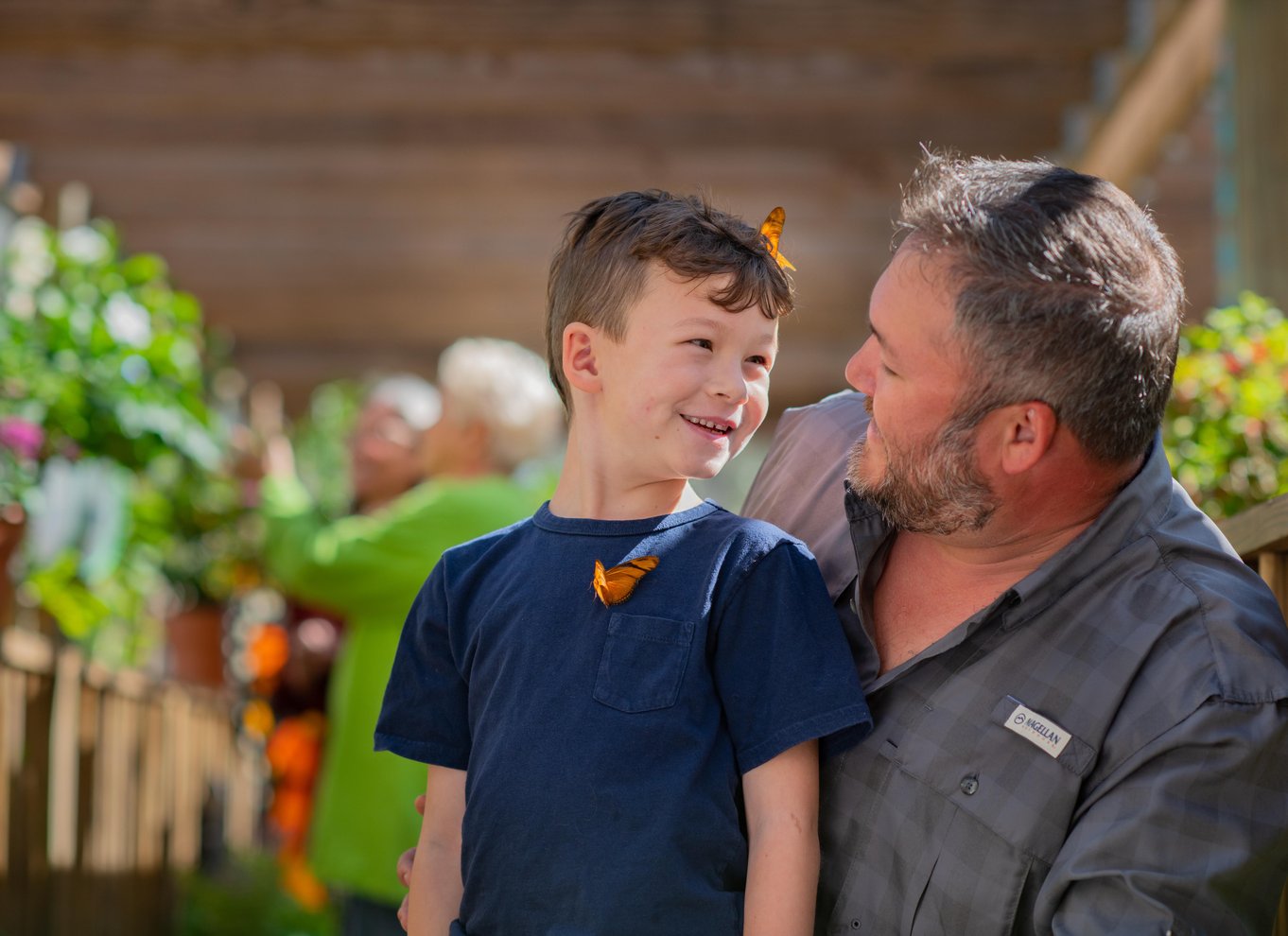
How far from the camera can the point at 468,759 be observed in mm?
1710

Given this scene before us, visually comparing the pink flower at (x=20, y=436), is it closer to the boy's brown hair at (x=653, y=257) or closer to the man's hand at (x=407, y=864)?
the man's hand at (x=407, y=864)

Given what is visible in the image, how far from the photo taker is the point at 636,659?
1.56 metres

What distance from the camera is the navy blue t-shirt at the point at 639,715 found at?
58.8 inches

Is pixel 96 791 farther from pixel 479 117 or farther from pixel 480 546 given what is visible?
pixel 480 546

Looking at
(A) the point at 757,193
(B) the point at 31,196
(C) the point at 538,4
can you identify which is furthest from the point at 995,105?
(B) the point at 31,196

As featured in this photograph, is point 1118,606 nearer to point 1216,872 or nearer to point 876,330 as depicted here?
point 1216,872

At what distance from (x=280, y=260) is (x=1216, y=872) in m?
6.17

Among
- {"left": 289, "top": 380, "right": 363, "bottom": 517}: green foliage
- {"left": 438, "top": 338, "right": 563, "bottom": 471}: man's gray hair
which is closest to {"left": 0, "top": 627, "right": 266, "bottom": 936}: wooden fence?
{"left": 438, "top": 338, "right": 563, "bottom": 471}: man's gray hair

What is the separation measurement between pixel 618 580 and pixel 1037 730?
0.43m

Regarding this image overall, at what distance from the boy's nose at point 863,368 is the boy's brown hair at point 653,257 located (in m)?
0.10

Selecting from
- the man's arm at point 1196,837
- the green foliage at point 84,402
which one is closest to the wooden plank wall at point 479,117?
the green foliage at point 84,402

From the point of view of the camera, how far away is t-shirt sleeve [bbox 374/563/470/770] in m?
1.71

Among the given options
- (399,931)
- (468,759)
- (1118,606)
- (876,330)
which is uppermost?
(876,330)

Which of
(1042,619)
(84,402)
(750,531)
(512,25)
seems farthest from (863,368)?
(512,25)
